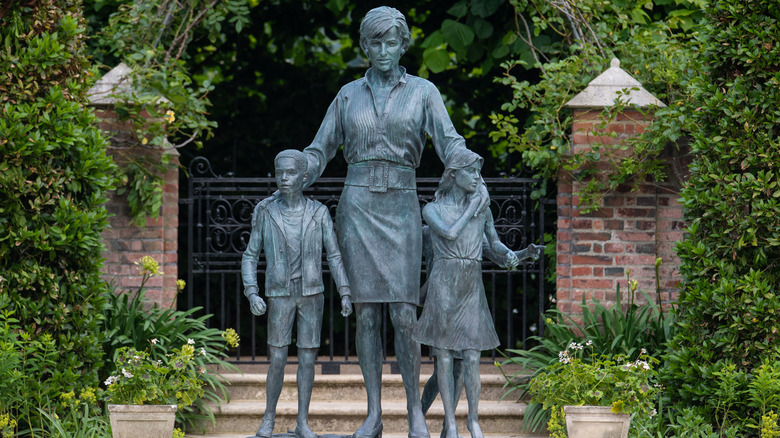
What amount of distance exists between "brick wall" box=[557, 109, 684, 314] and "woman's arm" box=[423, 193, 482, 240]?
110 inches

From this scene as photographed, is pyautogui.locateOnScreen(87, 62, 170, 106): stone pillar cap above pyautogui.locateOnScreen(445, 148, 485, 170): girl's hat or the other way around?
above

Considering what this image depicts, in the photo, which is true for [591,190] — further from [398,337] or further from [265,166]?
[265,166]

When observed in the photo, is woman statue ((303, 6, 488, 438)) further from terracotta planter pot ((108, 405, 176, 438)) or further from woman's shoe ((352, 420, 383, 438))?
terracotta planter pot ((108, 405, 176, 438))

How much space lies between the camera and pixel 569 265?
300 inches

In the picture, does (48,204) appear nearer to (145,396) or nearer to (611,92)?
(145,396)

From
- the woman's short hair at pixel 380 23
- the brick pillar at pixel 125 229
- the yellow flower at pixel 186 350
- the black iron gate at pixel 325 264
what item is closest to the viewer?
the woman's short hair at pixel 380 23

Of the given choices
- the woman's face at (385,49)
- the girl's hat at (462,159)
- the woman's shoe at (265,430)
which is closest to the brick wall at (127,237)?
the woman's shoe at (265,430)

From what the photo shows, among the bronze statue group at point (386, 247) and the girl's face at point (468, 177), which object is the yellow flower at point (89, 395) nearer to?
the bronze statue group at point (386, 247)

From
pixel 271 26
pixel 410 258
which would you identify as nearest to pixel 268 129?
pixel 271 26

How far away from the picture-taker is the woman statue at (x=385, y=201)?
5055 mm

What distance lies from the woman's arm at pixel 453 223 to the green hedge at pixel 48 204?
2.33 meters

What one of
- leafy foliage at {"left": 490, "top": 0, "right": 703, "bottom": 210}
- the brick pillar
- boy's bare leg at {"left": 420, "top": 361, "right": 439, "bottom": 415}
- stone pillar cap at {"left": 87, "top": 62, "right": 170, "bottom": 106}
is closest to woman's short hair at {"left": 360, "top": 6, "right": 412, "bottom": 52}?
boy's bare leg at {"left": 420, "top": 361, "right": 439, "bottom": 415}

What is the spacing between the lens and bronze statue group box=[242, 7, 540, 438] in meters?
4.94

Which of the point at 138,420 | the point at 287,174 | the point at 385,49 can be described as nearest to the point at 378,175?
the point at 287,174
